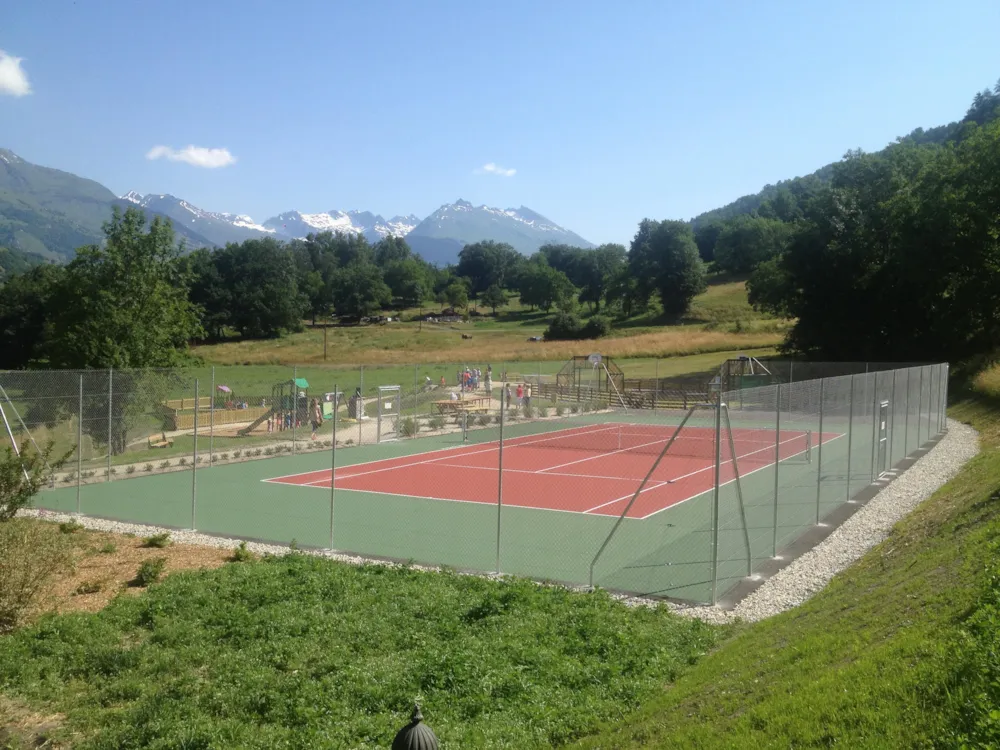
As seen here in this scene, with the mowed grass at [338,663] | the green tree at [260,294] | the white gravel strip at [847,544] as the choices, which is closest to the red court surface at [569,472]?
the white gravel strip at [847,544]

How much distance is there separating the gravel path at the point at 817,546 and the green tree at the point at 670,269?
7755cm

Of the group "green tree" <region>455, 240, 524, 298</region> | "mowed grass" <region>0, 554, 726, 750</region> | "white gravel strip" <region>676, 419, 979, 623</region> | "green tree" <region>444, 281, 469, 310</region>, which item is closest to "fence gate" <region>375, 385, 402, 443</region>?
"white gravel strip" <region>676, 419, 979, 623</region>

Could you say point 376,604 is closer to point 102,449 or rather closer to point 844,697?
point 844,697

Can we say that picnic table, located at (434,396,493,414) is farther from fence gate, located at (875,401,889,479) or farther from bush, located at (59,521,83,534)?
bush, located at (59,521,83,534)

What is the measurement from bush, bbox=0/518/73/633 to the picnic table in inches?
953

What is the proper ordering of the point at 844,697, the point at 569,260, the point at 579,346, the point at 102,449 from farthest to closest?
the point at 569,260, the point at 579,346, the point at 102,449, the point at 844,697

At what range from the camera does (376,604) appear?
991 centimetres

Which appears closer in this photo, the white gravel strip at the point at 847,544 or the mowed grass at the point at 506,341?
the white gravel strip at the point at 847,544

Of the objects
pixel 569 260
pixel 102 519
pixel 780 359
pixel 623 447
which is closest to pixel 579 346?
pixel 780 359

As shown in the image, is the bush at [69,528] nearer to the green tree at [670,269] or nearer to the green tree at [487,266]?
the green tree at [670,269]

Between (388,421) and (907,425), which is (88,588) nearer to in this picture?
(907,425)

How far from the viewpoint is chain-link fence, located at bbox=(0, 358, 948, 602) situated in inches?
504

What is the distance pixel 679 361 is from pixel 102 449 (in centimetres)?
4763

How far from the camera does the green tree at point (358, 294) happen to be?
118 metres
